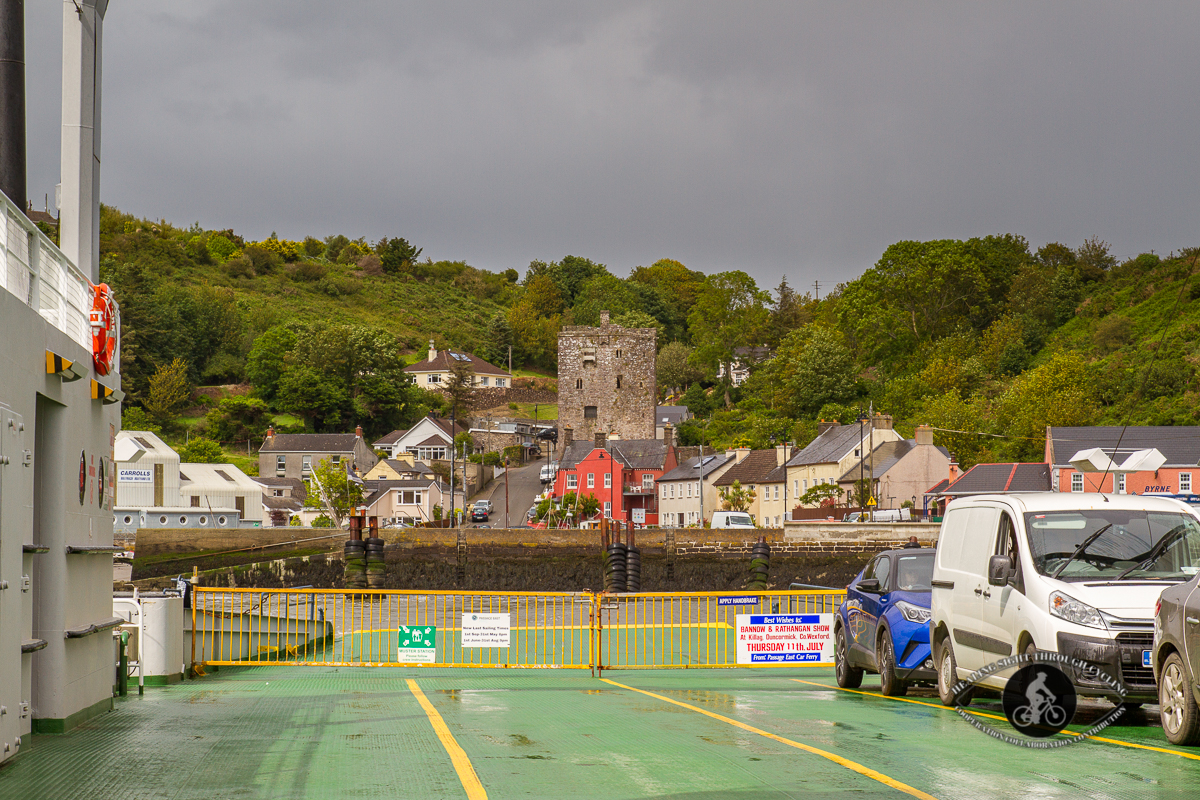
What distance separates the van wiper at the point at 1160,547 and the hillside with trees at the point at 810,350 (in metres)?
63.8

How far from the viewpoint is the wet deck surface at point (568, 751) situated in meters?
7.04

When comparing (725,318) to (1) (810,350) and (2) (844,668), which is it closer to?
(1) (810,350)

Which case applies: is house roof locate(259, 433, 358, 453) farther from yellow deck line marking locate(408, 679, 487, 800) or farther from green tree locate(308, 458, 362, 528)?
yellow deck line marking locate(408, 679, 487, 800)

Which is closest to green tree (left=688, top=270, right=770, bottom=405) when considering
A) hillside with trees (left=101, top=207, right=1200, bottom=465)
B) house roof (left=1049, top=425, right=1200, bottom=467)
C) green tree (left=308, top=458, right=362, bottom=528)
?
hillside with trees (left=101, top=207, right=1200, bottom=465)

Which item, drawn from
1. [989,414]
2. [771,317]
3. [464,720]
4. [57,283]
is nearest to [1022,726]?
[464,720]

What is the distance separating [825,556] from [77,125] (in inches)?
2217

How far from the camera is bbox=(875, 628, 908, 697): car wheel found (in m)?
12.8

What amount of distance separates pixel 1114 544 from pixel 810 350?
9879 centimetres

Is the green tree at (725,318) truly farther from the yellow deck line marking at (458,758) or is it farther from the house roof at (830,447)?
the yellow deck line marking at (458,758)

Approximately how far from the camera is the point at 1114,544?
10000 millimetres

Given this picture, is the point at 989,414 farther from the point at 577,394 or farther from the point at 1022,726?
the point at 1022,726

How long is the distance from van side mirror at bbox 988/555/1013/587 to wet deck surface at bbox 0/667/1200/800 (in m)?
1.25

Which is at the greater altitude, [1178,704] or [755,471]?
[755,471]

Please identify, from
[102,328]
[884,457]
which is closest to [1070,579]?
[102,328]
